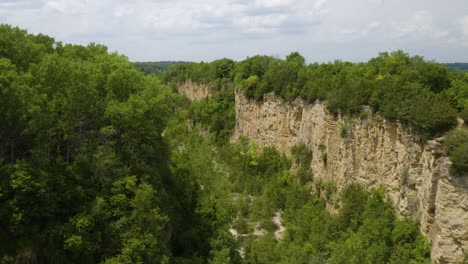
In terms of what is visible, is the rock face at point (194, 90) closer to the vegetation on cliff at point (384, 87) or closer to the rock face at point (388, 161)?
the vegetation on cliff at point (384, 87)

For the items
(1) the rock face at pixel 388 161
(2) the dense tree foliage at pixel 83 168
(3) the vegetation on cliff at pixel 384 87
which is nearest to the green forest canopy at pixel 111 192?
(2) the dense tree foliage at pixel 83 168

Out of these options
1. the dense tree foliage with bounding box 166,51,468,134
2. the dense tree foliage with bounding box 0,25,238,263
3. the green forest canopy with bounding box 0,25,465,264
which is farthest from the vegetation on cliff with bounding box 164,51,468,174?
the dense tree foliage with bounding box 0,25,238,263

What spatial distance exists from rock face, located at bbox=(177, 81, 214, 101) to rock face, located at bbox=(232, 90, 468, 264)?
71.6 feet

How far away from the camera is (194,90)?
67.6 metres

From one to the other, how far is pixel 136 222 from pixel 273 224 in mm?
14388

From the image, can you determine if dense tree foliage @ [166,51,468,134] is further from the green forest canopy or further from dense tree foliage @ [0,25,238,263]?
dense tree foliage @ [0,25,238,263]

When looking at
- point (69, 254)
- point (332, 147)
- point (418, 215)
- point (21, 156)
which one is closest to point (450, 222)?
point (418, 215)

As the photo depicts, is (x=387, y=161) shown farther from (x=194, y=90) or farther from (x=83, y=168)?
(x=194, y=90)

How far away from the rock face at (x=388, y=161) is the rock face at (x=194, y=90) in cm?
2182

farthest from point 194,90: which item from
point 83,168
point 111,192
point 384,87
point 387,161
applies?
point 111,192

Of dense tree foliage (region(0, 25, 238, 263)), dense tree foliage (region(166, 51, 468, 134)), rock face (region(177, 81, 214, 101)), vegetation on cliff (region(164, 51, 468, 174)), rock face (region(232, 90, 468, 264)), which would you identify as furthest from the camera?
rock face (region(177, 81, 214, 101))

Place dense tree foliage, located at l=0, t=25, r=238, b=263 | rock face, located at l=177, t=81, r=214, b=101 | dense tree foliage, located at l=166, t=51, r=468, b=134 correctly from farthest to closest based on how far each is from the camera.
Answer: rock face, located at l=177, t=81, r=214, b=101
dense tree foliage, located at l=166, t=51, r=468, b=134
dense tree foliage, located at l=0, t=25, r=238, b=263

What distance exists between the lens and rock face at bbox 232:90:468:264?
18766 mm

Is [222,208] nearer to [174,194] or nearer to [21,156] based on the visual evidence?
[174,194]
